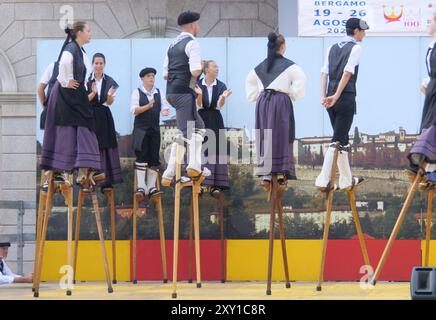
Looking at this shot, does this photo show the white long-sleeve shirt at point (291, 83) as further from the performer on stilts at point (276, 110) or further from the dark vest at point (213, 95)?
the dark vest at point (213, 95)

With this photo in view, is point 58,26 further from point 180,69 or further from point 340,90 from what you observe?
point 340,90

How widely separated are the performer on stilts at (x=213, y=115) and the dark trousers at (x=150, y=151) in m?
0.53

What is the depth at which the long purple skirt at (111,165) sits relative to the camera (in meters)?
12.2

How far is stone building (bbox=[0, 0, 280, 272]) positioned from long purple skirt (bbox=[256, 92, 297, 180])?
8.70 metres

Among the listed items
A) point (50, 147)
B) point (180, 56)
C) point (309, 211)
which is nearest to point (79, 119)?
point (50, 147)

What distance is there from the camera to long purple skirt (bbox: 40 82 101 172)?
400 inches

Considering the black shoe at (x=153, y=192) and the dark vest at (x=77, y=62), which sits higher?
the dark vest at (x=77, y=62)

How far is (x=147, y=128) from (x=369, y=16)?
4.07 meters

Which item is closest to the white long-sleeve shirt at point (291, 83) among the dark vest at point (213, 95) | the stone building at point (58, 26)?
the dark vest at point (213, 95)

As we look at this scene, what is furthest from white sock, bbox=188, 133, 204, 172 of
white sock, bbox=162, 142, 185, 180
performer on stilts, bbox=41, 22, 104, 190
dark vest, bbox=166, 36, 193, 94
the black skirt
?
the black skirt

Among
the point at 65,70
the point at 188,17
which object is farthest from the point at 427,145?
the point at 65,70

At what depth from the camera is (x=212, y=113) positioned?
40.7 feet

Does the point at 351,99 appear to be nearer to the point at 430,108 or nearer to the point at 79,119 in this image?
the point at 430,108
